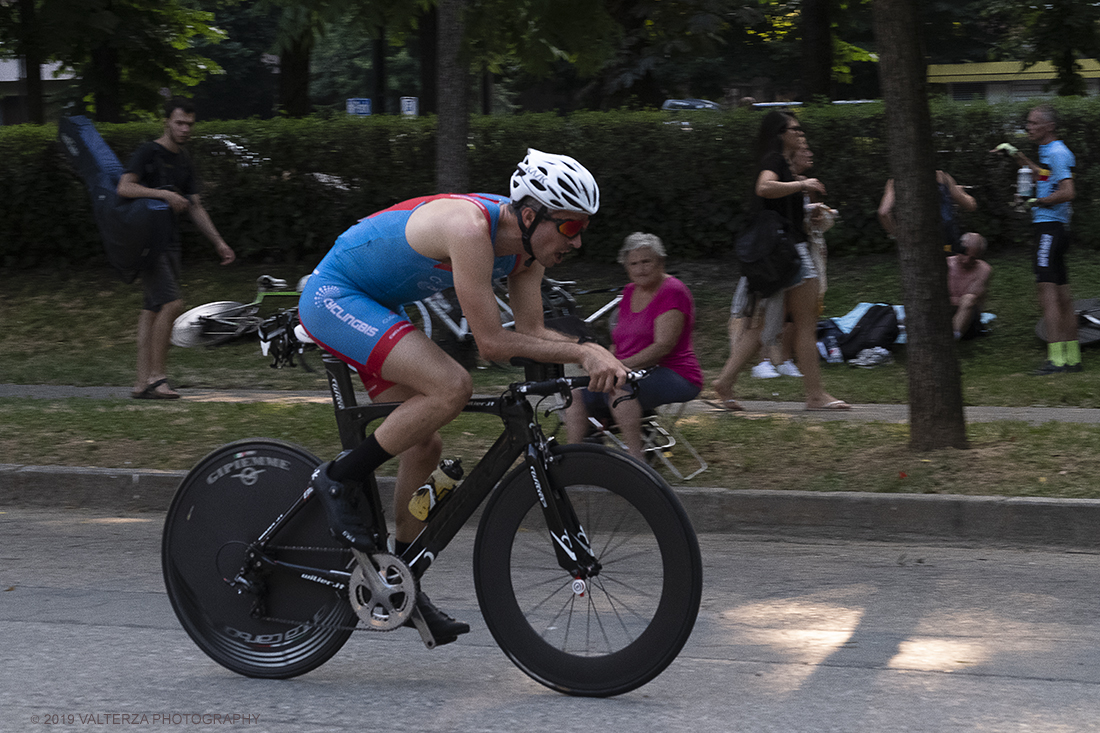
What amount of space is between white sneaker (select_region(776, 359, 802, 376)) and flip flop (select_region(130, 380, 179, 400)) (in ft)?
15.3

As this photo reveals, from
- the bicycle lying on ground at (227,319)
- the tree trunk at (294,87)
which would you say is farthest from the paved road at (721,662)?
the tree trunk at (294,87)

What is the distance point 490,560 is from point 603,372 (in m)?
0.73

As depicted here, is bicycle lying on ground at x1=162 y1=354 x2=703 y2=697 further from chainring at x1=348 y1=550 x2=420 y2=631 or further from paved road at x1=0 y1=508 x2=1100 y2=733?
paved road at x1=0 y1=508 x2=1100 y2=733

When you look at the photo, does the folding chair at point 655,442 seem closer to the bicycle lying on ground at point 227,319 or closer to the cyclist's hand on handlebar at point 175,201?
the cyclist's hand on handlebar at point 175,201

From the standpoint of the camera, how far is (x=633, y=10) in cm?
1560

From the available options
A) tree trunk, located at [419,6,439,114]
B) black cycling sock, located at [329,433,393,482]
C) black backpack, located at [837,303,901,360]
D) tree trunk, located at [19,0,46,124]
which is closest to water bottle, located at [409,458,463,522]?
black cycling sock, located at [329,433,393,482]

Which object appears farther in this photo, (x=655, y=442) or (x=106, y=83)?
(x=106, y=83)

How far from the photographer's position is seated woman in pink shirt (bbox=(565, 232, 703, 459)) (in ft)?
22.3

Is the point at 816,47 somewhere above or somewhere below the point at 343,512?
above

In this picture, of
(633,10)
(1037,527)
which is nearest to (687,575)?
(1037,527)

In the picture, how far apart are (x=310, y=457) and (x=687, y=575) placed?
132 cm

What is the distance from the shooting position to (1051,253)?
9.88 m

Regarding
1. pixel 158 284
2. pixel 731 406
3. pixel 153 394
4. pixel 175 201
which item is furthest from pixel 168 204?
pixel 731 406

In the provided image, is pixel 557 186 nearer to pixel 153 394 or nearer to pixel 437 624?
pixel 437 624
